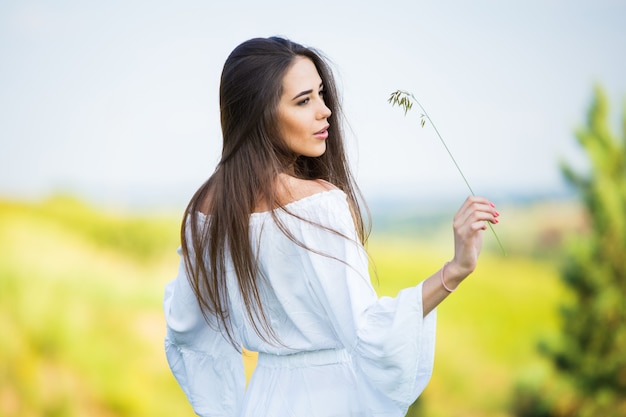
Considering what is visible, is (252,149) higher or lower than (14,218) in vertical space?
higher

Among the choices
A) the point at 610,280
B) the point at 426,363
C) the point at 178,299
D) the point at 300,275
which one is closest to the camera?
the point at 426,363

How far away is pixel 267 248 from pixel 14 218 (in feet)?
13.0

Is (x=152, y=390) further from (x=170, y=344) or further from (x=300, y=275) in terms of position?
(x=300, y=275)

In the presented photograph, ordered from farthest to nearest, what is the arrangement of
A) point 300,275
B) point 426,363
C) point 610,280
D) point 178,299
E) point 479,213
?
1. point 610,280
2. point 178,299
3. point 300,275
4. point 426,363
5. point 479,213

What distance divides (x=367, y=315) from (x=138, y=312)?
4050 millimetres

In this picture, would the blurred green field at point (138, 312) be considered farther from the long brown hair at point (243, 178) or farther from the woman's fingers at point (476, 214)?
the woman's fingers at point (476, 214)

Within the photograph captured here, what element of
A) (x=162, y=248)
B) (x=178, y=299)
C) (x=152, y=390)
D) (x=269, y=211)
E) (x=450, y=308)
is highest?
(x=269, y=211)

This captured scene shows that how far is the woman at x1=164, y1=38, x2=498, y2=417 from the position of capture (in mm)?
1666

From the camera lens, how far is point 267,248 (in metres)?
1.83

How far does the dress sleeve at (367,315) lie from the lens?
1.62m

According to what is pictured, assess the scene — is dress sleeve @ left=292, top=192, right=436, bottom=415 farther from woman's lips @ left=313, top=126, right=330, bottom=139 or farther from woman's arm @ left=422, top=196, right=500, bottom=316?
woman's lips @ left=313, top=126, right=330, bottom=139

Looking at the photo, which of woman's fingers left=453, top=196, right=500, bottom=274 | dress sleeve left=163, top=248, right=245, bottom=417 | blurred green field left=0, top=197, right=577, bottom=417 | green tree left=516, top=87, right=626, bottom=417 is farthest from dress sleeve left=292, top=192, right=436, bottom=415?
green tree left=516, top=87, right=626, bottom=417

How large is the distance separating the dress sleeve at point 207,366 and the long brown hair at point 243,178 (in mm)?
134

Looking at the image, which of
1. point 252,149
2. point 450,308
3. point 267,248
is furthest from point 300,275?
point 450,308
